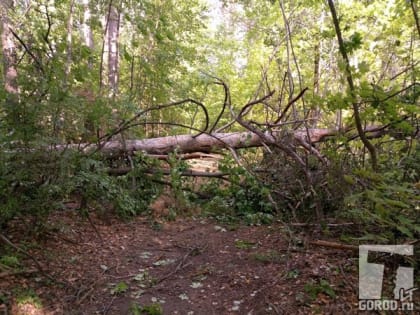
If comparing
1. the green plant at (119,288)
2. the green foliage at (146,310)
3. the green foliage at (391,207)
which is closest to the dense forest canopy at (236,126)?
the green foliage at (391,207)

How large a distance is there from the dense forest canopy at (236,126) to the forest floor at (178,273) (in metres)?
0.53

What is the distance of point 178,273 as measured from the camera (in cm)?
372

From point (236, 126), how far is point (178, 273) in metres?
5.35

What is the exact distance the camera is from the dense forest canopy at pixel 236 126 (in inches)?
126

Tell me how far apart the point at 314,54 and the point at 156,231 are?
5985mm

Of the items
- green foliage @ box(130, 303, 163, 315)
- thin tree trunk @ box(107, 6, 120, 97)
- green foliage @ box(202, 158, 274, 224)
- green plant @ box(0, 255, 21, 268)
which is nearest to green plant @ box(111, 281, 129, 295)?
green foliage @ box(130, 303, 163, 315)

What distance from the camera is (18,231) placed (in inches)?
156

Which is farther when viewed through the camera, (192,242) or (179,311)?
(192,242)

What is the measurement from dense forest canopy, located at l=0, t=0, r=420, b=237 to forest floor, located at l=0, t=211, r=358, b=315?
1.75ft

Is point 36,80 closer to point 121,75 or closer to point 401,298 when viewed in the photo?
point 401,298

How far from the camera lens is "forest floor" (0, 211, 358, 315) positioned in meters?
2.99

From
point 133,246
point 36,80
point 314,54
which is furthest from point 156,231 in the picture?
point 314,54

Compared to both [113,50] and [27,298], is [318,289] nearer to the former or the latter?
[27,298]

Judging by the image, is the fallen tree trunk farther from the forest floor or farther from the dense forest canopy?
the forest floor
